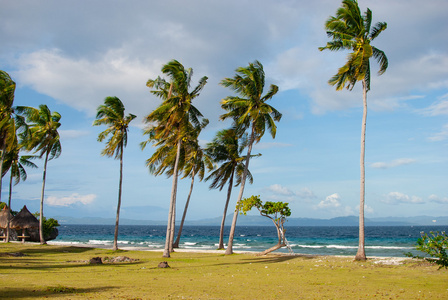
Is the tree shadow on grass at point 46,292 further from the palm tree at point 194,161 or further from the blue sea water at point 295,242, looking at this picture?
the palm tree at point 194,161

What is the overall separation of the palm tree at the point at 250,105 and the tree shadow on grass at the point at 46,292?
52.1 ft

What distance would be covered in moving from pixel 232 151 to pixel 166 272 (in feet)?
57.1

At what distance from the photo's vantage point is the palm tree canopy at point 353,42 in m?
21.7

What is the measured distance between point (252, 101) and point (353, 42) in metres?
8.18

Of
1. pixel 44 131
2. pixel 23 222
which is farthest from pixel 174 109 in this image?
pixel 23 222

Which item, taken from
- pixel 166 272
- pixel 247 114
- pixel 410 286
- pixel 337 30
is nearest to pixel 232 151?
pixel 247 114

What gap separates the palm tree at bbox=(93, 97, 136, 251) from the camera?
3175 centimetres

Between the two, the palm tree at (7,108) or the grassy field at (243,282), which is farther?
the palm tree at (7,108)

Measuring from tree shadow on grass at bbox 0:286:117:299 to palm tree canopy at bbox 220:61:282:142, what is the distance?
17.6 m

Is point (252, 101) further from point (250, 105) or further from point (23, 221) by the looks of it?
point (23, 221)

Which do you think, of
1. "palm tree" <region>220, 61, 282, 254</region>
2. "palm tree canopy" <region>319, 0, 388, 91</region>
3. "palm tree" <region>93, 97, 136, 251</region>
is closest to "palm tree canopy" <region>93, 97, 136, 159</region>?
"palm tree" <region>93, 97, 136, 251</region>

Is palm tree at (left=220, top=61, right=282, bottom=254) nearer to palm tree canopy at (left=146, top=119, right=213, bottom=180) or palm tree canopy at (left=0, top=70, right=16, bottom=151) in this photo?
palm tree canopy at (left=146, top=119, right=213, bottom=180)

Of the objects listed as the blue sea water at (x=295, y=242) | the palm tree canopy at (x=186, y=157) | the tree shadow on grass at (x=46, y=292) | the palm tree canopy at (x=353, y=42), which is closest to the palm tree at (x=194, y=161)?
the palm tree canopy at (x=186, y=157)

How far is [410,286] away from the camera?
13.2 meters
